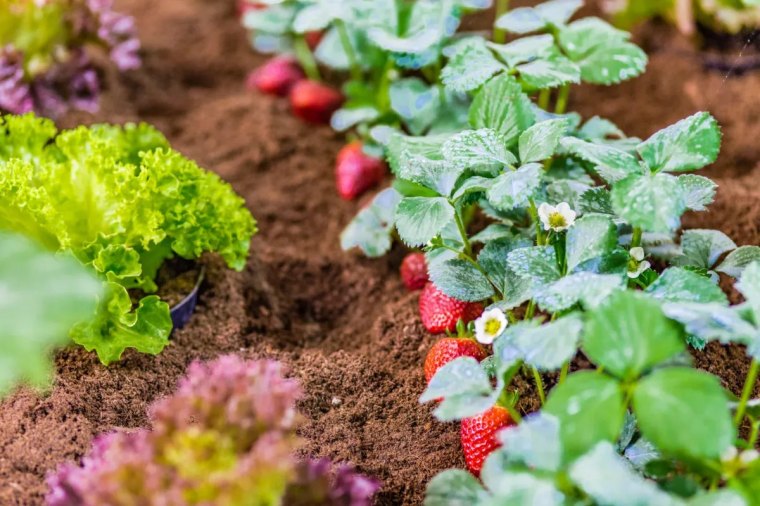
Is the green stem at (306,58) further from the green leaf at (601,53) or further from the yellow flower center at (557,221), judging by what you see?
the yellow flower center at (557,221)

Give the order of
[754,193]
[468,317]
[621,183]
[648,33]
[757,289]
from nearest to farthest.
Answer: [757,289] → [621,183] → [468,317] → [754,193] → [648,33]

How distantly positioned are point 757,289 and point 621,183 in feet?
0.80

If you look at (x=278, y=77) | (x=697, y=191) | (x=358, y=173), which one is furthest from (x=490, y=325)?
(x=278, y=77)

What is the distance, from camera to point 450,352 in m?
1.46

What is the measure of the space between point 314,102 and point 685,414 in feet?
5.42

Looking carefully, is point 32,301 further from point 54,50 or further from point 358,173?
point 54,50

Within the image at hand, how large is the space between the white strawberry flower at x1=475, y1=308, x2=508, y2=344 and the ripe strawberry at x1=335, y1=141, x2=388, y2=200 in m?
0.85

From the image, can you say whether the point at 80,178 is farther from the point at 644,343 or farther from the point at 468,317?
the point at 644,343

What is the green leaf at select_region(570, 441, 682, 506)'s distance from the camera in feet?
3.00

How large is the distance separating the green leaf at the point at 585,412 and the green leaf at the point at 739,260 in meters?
0.49

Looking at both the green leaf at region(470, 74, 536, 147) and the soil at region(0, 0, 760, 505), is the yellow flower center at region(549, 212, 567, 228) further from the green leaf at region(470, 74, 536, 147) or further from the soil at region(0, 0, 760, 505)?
the soil at region(0, 0, 760, 505)

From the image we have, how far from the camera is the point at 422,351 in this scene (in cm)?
160

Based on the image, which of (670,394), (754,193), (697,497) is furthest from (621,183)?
(754,193)

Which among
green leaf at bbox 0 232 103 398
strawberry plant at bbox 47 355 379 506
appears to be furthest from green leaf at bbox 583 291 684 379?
green leaf at bbox 0 232 103 398
